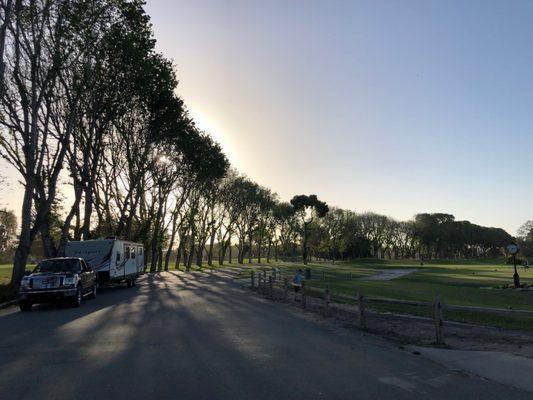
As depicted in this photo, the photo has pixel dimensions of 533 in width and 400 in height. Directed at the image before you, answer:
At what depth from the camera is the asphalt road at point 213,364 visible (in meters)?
6.89

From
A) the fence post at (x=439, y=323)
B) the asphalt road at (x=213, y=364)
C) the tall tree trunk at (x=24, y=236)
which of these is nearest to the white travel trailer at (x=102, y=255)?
the tall tree trunk at (x=24, y=236)

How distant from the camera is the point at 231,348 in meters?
10.3

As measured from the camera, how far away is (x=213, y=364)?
8.66 m

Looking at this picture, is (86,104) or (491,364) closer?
(491,364)

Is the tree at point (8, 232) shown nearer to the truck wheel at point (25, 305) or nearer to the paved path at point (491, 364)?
the truck wheel at point (25, 305)

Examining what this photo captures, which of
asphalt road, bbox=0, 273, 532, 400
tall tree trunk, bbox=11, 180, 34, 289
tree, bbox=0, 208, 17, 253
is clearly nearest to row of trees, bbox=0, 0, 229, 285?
tall tree trunk, bbox=11, 180, 34, 289

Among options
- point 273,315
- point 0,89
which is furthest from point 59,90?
point 273,315

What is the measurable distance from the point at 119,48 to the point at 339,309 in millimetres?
21765

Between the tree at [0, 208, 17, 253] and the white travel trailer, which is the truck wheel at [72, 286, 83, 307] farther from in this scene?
the tree at [0, 208, 17, 253]

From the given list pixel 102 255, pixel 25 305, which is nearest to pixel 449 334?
pixel 25 305

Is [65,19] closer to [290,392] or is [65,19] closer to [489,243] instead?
[290,392]

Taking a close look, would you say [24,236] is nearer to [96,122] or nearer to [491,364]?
[96,122]

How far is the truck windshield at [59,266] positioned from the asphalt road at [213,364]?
5.90 metres

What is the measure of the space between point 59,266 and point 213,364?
15.2m
